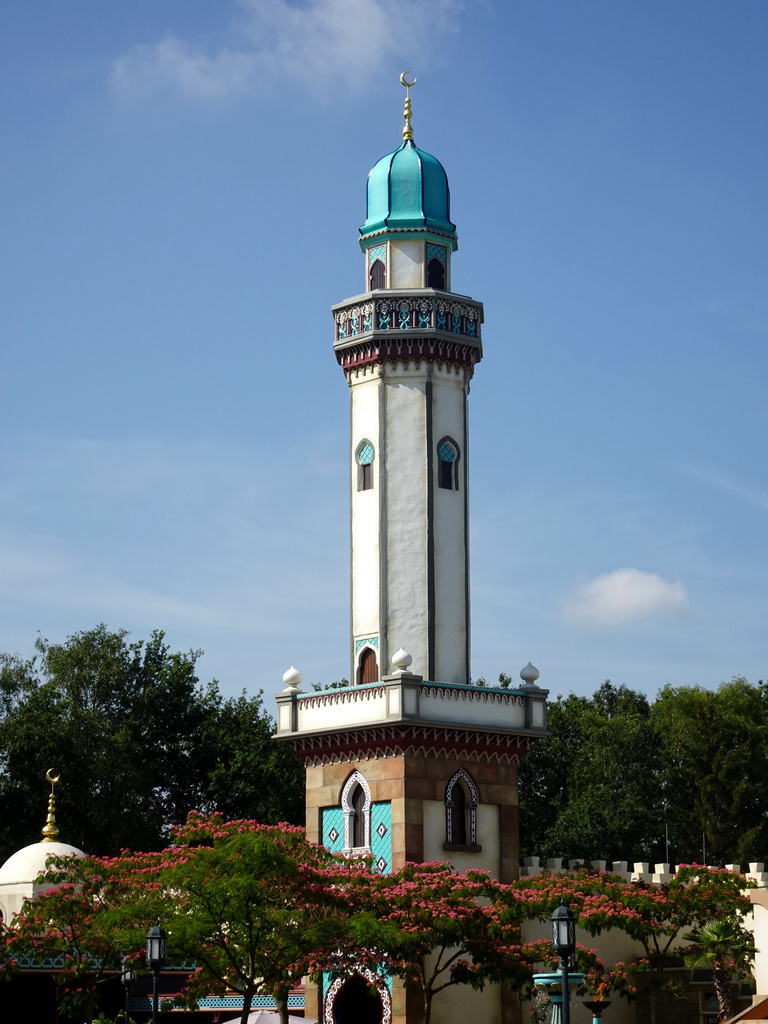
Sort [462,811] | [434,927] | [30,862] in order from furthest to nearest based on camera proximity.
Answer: [30,862]
[462,811]
[434,927]

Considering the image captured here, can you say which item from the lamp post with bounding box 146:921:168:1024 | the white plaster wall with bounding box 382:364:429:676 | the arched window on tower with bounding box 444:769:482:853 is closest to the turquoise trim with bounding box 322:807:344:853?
the arched window on tower with bounding box 444:769:482:853

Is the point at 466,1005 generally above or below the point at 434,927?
below

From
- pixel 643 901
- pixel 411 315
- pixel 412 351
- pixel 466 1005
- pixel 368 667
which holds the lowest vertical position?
pixel 466 1005

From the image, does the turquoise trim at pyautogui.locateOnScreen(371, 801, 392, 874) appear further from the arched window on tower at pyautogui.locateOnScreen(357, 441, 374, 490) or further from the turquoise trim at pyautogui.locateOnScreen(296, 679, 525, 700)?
the arched window on tower at pyautogui.locateOnScreen(357, 441, 374, 490)

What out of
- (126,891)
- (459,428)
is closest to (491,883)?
(126,891)

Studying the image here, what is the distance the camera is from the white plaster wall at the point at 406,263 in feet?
162

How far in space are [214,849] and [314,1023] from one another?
5361mm

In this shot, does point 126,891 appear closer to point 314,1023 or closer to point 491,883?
point 314,1023

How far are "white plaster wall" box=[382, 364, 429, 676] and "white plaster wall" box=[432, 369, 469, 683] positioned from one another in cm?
36

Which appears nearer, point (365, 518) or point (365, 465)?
point (365, 518)

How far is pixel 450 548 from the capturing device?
47688 millimetres

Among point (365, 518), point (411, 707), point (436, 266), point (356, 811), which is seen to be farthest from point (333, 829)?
point (436, 266)

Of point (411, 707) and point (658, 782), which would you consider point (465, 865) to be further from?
point (658, 782)

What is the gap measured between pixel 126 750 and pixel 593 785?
1814 cm
